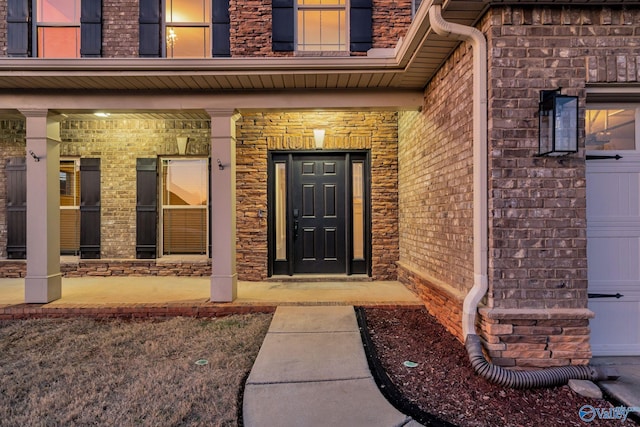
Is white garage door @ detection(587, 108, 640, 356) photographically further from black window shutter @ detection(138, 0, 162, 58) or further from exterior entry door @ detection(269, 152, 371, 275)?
black window shutter @ detection(138, 0, 162, 58)

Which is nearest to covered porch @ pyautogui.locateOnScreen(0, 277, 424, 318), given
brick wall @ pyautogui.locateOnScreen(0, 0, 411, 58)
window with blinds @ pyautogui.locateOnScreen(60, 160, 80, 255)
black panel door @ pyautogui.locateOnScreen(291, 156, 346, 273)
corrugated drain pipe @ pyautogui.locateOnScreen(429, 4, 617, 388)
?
black panel door @ pyautogui.locateOnScreen(291, 156, 346, 273)

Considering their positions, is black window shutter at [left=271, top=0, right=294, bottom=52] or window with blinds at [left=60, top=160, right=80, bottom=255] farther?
window with blinds at [left=60, top=160, right=80, bottom=255]

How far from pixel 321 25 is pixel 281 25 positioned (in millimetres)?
662

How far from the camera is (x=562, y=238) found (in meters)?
3.12

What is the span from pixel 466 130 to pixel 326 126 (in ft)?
10.4

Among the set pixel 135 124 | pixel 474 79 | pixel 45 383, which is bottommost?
pixel 45 383

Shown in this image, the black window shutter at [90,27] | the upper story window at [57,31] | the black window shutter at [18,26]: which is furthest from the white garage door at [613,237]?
the black window shutter at [18,26]

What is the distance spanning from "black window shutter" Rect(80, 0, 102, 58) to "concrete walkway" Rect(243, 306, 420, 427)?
5172mm

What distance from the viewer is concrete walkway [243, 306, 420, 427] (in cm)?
238

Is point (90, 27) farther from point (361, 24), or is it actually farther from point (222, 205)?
point (361, 24)

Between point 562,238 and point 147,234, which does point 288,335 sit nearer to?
point 562,238

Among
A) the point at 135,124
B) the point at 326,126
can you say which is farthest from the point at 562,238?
the point at 135,124

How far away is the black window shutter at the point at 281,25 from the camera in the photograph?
5.82m

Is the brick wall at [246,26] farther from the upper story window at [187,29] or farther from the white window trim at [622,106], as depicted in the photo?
the white window trim at [622,106]
